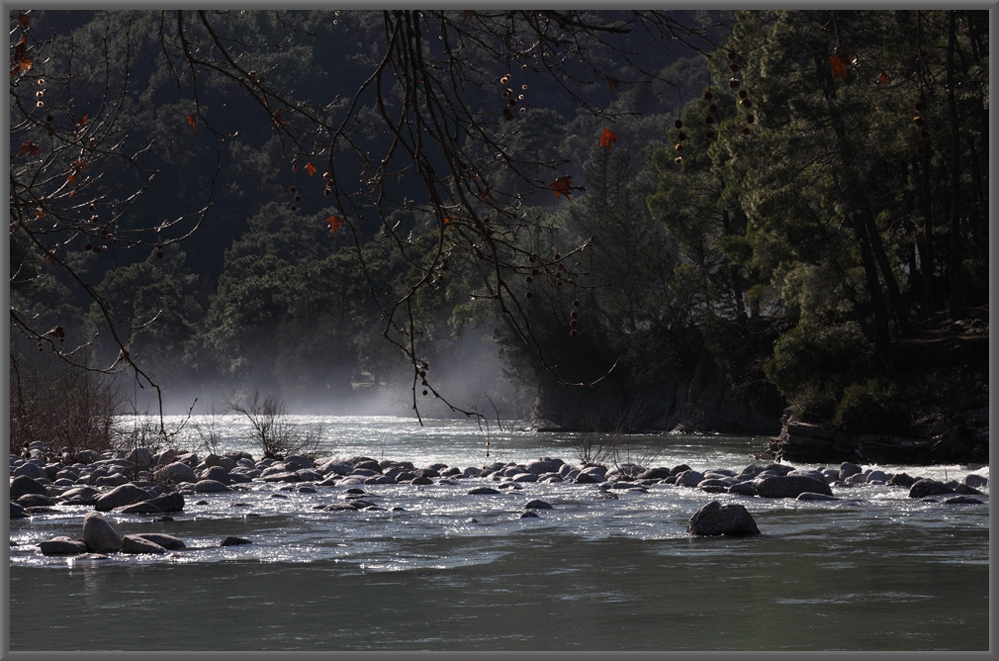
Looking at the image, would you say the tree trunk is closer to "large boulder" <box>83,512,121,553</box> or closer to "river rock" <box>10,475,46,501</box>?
"river rock" <box>10,475,46,501</box>

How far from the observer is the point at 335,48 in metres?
65.2

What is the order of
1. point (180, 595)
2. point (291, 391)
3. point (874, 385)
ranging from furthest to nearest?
point (291, 391)
point (874, 385)
point (180, 595)

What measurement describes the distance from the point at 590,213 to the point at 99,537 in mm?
32051

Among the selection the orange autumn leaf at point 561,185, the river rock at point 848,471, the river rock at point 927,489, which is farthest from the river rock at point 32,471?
the orange autumn leaf at point 561,185

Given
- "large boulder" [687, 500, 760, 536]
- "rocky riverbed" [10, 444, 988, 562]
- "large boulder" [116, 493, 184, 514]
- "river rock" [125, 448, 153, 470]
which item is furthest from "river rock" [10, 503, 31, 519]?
"large boulder" [687, 500, 760, 536]

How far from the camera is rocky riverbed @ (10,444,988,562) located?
8594 mm

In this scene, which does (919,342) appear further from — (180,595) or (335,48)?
(335,48)

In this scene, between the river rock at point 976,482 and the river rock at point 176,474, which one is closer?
the river rock at point 976,482

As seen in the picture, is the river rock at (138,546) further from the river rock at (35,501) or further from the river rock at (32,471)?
the river rock at (32,471)

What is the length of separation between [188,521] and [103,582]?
3.31 m

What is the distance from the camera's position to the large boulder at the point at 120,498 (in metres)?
10.4

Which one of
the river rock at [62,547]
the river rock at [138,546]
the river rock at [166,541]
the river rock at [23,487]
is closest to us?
the river rock at [62,547]

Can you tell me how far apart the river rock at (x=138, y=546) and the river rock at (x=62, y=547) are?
10.0 inches

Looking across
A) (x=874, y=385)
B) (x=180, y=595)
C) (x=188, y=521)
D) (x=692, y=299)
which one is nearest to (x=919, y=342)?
(x=874, y=385)
